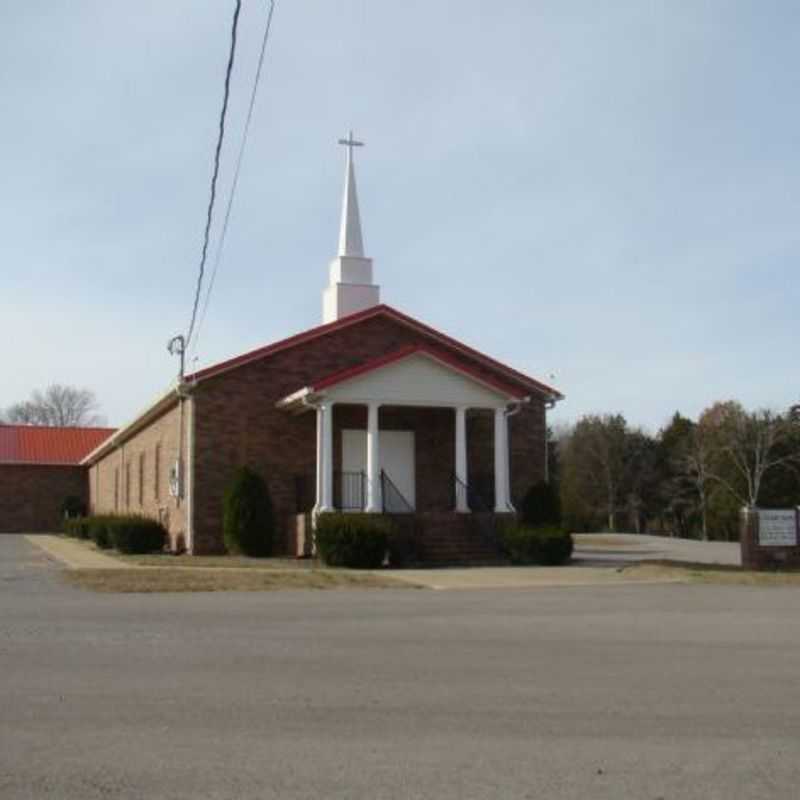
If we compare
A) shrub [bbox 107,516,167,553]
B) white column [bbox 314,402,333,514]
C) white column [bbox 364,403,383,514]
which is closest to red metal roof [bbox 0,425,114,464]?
shrub [bbox 107,516,167,553]

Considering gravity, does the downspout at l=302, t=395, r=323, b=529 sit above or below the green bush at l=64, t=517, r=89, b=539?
above

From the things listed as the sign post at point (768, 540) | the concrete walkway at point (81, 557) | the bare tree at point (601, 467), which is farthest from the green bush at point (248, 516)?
the bare tree at point (601, 467)

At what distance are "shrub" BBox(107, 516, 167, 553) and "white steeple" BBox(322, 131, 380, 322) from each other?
24.5 ft

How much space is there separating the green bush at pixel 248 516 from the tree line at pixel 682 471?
1450 inches

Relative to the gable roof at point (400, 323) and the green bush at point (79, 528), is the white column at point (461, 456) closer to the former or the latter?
the gable roof at point (400, 323)

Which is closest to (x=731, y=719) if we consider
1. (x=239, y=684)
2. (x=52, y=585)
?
(x=239, y=684)

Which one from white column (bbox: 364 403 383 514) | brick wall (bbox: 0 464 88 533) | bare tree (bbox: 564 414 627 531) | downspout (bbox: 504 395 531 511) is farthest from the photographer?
bare tree (bbox: 564 414 627 531)

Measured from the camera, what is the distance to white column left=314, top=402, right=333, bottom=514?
993 inches

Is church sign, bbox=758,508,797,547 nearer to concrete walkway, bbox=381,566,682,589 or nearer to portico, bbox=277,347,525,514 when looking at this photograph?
concrete walkway, bbox=381,566,682,589

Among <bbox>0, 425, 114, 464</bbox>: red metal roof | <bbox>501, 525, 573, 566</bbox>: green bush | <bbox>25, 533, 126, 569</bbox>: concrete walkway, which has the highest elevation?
<bbox>0, 425, 114, 464</bbox>: red metal roof

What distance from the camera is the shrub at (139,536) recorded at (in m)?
27.2

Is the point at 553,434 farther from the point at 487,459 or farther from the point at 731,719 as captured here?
the point at 731,719

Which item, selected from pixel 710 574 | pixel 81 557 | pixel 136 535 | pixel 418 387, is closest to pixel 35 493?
pixel 136 535

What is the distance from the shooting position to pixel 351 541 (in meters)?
22.8
